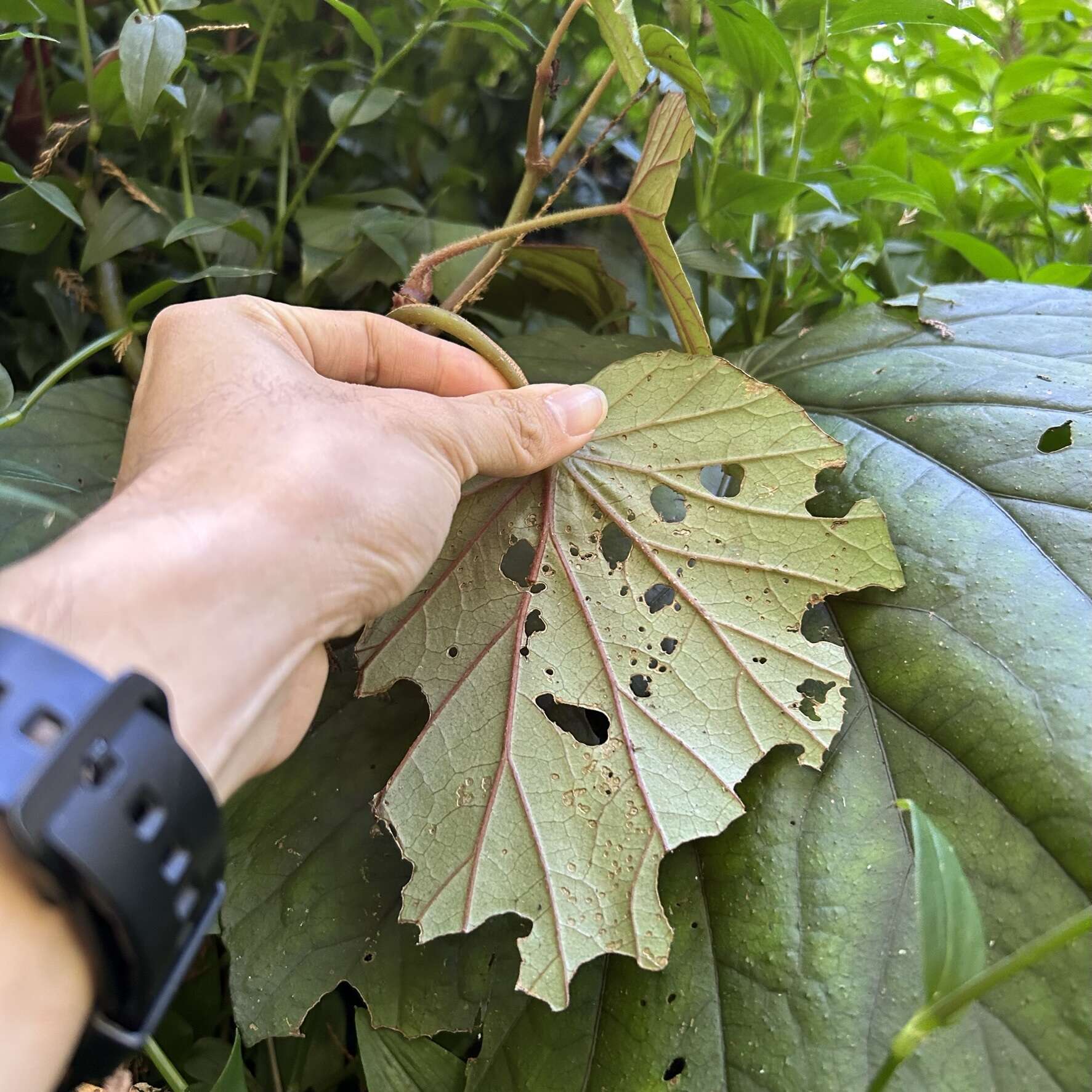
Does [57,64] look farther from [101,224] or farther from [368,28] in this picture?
[368,28]

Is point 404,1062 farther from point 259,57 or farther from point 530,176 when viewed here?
point 259,57

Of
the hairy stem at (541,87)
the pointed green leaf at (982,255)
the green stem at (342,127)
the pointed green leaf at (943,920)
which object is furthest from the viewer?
the pointed green leaf at (982,255)

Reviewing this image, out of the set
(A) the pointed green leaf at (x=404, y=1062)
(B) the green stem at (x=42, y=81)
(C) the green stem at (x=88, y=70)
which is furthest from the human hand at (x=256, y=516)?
(B) the green stem at (x=42, y=81)

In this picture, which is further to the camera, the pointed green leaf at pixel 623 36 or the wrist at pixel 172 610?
the pointed green leaf at pixel 623 36

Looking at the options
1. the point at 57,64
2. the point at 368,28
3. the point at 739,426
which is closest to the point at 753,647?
the point at 739,426

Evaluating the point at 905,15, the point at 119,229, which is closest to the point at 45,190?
the point at 119,229

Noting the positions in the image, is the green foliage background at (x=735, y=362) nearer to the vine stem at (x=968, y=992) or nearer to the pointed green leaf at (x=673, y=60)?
the pointed green leaf at (x=673, y=60)

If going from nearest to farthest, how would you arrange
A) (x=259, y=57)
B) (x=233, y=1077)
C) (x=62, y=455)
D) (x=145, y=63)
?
(x=233, y=1077) → (x=145, y=63) → (x=62, y=455) → (x=259, y=57)
